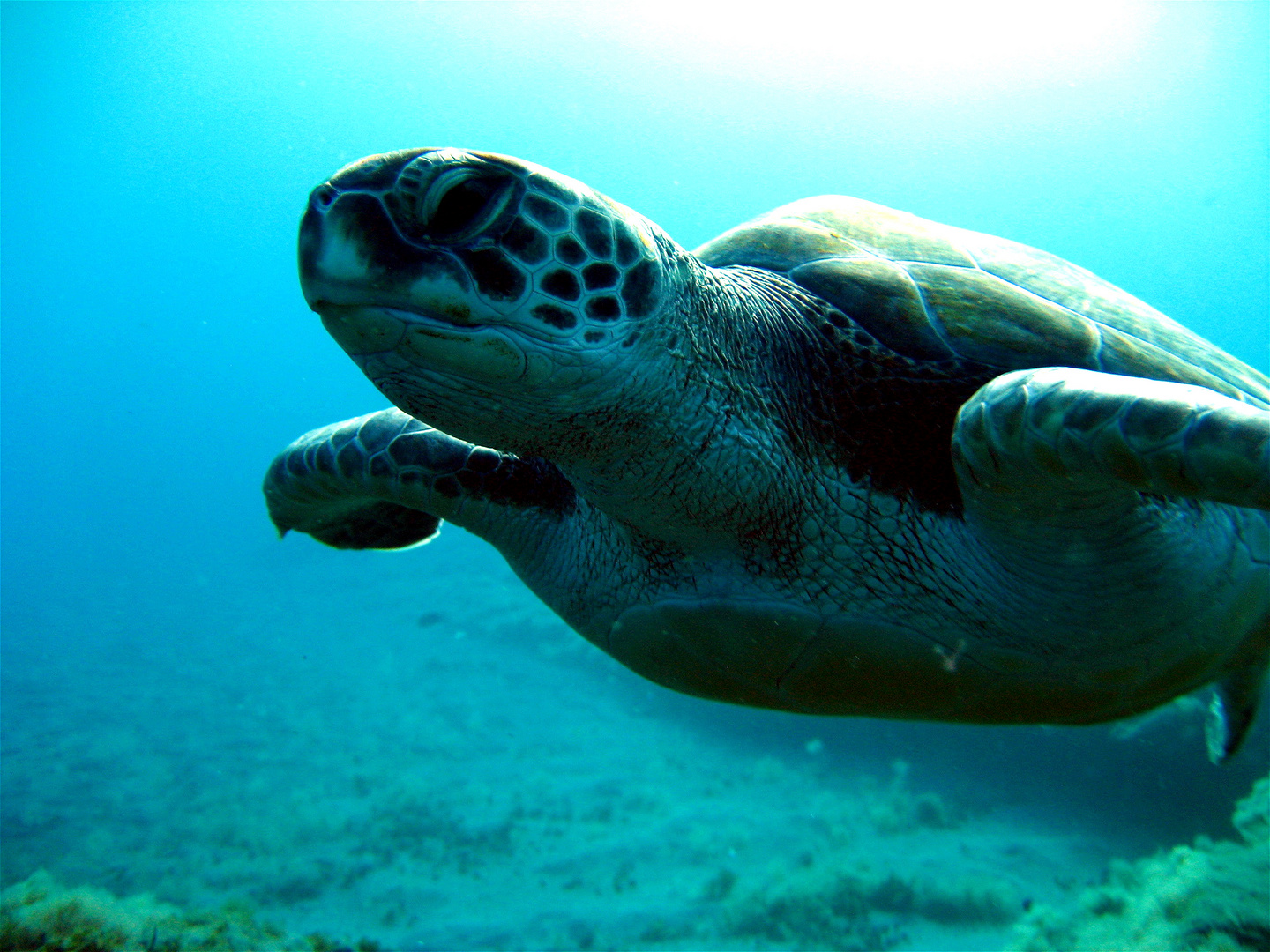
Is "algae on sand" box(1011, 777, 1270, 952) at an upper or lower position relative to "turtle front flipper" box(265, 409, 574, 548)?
lower

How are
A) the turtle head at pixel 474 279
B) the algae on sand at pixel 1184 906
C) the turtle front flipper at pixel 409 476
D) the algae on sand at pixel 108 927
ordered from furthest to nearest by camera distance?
the algae on sand at pixel 1184 906 → the algae on sand at pixel 108 927 → the turtle front flipper at pixel 409 476 → the turtle head at pixel 474 279

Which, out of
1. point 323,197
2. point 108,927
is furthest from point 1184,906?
point 108,927

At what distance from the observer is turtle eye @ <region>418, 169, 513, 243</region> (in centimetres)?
98

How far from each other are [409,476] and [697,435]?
3.80ft

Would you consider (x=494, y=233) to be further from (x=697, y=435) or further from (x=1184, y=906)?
(x=1184, y=906)

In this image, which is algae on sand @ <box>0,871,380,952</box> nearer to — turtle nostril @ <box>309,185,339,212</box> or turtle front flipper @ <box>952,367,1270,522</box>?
turtle nostril @ <box>309,185,339,212</box>

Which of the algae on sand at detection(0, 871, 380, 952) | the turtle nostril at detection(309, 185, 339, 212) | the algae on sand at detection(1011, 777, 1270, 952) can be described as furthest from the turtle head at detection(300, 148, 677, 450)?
the algae on sand at detection(1011, 777, 1270, 952)

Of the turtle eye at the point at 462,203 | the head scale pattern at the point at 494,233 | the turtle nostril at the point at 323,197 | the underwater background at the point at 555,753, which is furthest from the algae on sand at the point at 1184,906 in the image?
the turtle nostril at the point at 323,197

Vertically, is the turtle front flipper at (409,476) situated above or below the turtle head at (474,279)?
below

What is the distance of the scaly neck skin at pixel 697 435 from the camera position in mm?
1259

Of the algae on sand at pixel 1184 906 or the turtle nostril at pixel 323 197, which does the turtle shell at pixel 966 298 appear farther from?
the algae on sand at pixel 1184 906

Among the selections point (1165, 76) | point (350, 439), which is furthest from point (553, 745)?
point (1165, 76)

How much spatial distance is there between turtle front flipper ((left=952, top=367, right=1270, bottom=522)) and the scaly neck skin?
414 millimetres

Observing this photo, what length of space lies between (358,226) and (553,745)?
8.60 m
